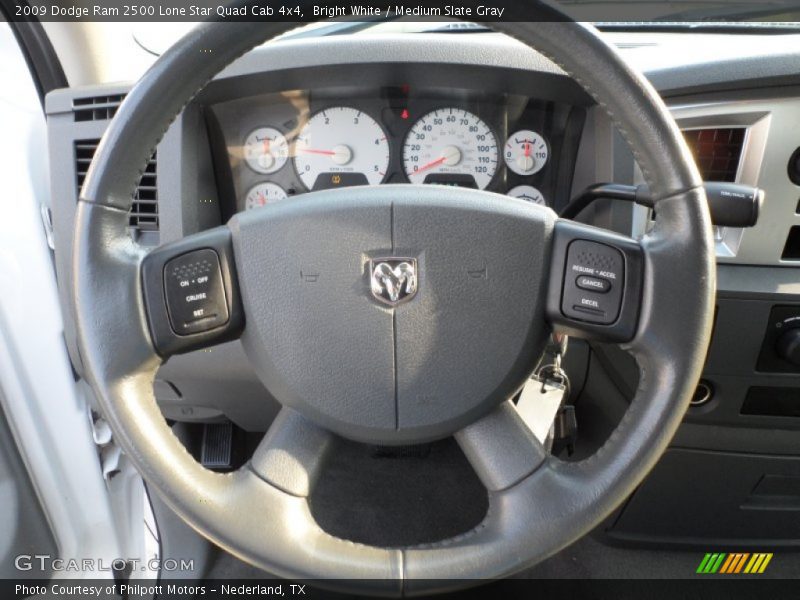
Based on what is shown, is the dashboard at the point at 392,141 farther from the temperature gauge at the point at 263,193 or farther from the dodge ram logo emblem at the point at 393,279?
the dodge ram logo emblem at the point at 393,279

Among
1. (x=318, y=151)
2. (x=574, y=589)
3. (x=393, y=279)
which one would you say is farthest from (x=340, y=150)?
(x=574, y=589)

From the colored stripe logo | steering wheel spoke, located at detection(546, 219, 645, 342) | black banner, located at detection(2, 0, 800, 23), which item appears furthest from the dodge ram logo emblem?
the colored stripe logo

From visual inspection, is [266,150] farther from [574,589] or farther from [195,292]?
[574,589]

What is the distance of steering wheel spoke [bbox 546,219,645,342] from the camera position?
75cm

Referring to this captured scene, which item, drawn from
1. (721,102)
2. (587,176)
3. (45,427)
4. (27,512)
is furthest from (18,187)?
(721,102)

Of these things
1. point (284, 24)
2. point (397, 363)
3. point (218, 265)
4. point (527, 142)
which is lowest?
point (397, 363)

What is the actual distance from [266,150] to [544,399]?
0.75 m

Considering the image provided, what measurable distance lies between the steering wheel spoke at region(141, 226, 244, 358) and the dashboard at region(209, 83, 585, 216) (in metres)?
0.59

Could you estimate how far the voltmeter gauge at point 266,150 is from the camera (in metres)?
1.36

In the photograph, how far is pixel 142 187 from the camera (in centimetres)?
125

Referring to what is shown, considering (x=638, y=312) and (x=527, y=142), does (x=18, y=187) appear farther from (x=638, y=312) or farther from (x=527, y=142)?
(x=638, y=312)

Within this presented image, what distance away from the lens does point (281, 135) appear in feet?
4.45

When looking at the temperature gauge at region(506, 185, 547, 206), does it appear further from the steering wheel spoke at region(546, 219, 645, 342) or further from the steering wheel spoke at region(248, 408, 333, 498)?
the steering wheel spoke at region(248, 408, 333, 498)

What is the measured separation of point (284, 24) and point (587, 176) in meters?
0.77
